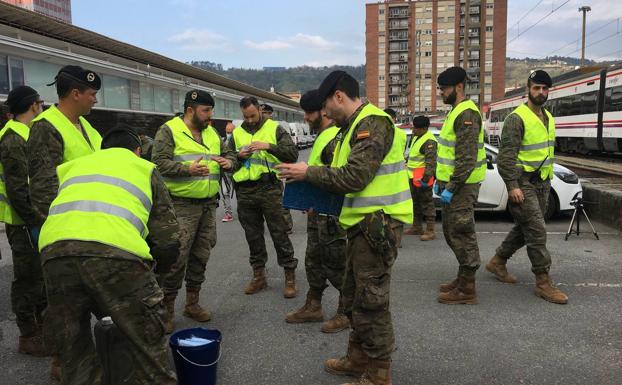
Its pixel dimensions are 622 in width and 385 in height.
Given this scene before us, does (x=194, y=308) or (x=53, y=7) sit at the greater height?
(x=53, y=7)

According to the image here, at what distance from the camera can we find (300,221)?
29.7ft

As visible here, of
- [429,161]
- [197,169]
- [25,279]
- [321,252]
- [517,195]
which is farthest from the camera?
[429,161]

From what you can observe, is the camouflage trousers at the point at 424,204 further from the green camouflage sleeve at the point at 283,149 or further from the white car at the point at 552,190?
the green camouflage sleeve at the point at 283,149

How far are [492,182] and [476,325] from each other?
469cm

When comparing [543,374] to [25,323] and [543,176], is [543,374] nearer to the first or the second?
[543,176]

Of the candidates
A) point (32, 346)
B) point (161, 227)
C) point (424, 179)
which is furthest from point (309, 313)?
point (424, 179)

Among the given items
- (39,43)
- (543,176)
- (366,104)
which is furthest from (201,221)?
(39,43)

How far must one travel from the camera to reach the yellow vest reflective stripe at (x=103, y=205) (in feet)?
7.40

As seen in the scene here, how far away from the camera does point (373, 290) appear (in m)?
2.85

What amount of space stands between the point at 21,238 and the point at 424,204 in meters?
5.80

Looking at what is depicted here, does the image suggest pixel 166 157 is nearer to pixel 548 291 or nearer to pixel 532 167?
pixel 532 167

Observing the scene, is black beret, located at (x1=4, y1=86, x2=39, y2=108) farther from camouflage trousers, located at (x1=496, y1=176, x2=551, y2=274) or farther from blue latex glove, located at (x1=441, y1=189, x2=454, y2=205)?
camouflage trousers, located at (x1=496, y1=176, x2=551, y2=274)

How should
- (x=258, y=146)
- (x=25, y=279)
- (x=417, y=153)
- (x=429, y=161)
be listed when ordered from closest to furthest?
(x=25, y=279) < (x=258, y=146) < (x=429, y=161) < (x=417, y=153)

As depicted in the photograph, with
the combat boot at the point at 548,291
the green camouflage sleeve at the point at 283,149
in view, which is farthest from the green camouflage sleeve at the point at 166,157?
the combat boot at the point at 548,291
